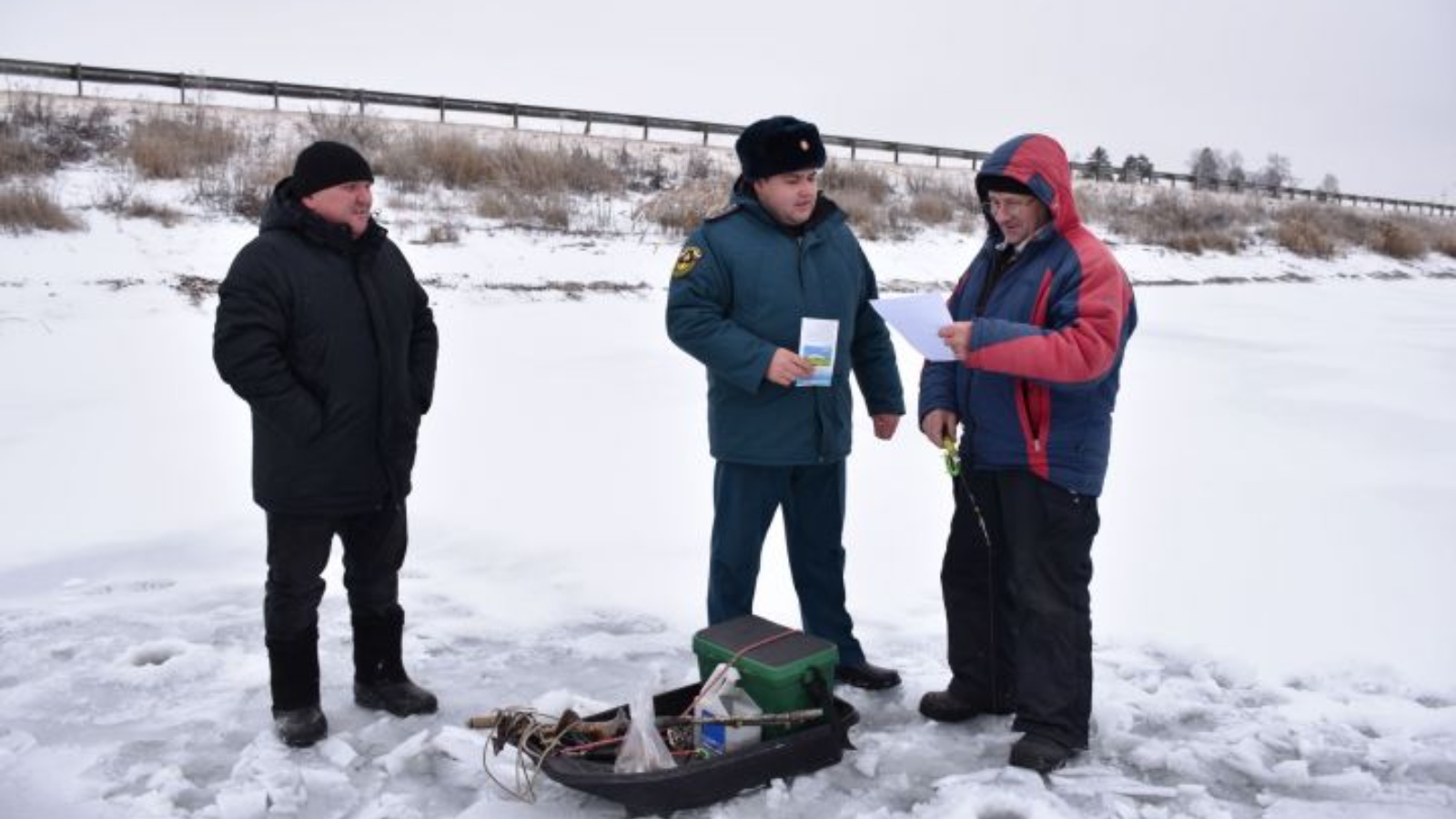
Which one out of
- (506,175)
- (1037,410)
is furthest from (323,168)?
(506,175)

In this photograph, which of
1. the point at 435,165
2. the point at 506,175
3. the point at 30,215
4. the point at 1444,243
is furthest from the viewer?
the point at 1444,243

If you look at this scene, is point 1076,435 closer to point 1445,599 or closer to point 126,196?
point 1445,599

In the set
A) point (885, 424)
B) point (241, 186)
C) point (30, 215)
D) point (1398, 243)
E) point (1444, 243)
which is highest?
point (1444, 243)

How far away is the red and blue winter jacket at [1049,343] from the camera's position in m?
2.96

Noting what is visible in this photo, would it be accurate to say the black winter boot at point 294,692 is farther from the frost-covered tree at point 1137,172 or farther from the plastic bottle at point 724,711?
the frost-covered tree at point 1137,172

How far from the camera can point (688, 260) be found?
11.4 ft

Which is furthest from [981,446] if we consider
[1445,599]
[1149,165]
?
[1149,165]

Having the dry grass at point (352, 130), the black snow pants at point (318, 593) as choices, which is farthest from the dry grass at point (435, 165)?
the black snow pants at point (318, 593)

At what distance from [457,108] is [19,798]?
2118 cm

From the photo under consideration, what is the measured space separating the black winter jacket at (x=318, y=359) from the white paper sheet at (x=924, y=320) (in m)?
1.49

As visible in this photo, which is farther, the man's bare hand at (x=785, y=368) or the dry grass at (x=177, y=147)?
the dry grass at (x=177, y=147)

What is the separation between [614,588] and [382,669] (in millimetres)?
1278

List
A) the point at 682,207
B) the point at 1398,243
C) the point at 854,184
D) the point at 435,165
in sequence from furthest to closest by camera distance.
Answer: the point at 1398,243, the point at 854,184, the point at 435,165, the point at 682,207

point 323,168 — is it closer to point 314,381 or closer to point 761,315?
point 314,381
